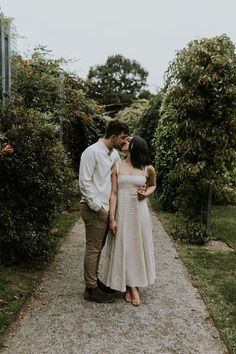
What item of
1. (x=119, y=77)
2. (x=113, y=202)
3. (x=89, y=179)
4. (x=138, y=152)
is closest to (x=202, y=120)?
(x=138, y=152)

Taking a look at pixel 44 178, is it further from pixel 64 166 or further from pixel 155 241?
pixel 155 241

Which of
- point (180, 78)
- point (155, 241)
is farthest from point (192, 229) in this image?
point (180, 78)

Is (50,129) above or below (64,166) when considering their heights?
above

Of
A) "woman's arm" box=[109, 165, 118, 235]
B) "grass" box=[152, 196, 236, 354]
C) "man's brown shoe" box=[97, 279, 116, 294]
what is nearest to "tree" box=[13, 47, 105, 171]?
"woman's arm" box=[109, 165, 118, 235]

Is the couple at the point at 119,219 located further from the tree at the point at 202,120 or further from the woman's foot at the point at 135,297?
the tree at the point at 202,120

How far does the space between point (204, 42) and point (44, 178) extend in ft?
12.3

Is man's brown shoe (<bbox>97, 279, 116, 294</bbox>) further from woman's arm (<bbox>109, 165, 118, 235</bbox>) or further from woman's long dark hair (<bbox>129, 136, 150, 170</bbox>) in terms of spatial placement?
woman's long dark hair (<bbox>129, 136, 150, 170</bbox>)

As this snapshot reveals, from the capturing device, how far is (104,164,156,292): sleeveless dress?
4.47m

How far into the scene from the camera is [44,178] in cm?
534

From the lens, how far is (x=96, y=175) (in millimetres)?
4344

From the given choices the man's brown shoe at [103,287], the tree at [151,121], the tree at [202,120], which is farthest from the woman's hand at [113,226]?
the tree at [151,121]

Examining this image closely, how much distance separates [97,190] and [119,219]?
1.35 ft

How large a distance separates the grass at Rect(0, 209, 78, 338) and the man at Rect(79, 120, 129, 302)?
80cm

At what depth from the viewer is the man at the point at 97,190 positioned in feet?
14.0
